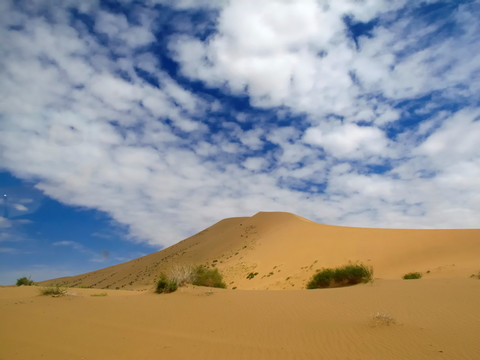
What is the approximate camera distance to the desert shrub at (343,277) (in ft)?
55.8

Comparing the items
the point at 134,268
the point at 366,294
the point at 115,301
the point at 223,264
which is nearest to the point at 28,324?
the point at 115,301

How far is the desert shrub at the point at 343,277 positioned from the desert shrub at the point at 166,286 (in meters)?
9.62

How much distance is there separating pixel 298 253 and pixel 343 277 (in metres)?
14.0

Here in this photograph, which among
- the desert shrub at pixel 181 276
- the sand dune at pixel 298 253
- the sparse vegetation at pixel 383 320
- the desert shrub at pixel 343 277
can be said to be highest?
the sand dune at pixel 298 253

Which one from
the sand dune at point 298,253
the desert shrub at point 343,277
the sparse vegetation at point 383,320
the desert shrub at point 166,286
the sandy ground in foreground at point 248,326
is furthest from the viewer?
the sand dune at point 298,253

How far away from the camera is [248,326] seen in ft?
26.8

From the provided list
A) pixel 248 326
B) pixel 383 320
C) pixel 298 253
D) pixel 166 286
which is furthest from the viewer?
pixel 298 253

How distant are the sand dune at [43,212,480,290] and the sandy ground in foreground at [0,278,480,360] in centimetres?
1026

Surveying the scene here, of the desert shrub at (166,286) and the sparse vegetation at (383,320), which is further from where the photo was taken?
the desert shrub at (166,286)

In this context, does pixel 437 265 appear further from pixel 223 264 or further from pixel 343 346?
pixel 223 264

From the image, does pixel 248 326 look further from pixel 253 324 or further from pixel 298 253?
pixel 298 253

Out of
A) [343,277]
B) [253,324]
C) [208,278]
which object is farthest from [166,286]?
[343,277]

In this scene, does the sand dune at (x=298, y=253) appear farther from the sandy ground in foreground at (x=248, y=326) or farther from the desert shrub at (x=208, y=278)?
the sandy ground in foreground at (x=248, y=326)

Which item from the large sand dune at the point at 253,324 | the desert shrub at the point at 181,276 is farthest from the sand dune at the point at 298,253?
the desert shrub at the point at 181,276
